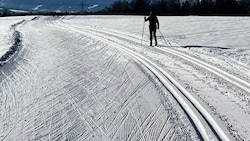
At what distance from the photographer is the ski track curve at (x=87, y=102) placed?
26.0 feet

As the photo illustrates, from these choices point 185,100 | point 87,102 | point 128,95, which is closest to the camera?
point 185,100

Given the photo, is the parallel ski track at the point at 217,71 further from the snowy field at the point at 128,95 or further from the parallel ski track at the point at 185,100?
the parallel ski track at the point at 185,100

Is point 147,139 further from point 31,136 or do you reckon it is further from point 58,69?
point 58,69

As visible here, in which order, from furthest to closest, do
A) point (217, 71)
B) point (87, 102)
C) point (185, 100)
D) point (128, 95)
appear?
1. point (217, 71)
2. point (128, 95)
3. point (87, 102)
4. point (185, 100)

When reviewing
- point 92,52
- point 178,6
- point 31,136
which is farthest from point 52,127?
point 178,6

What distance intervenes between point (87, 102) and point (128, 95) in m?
1.12

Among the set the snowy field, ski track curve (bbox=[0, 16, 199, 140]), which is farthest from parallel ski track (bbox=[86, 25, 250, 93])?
ski track curve (bbox=[0, 16, 199, 140])

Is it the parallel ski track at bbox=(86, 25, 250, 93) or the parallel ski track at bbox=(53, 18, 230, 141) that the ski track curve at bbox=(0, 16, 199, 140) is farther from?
the parallel ski track at bbox=(86, 25, 250, 93)

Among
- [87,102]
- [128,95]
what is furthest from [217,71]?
[87,102]

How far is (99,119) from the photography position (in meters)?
8.66

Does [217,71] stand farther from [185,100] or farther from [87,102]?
[87,102]

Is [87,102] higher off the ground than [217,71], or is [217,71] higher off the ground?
[217,71]

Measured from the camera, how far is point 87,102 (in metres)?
10.0

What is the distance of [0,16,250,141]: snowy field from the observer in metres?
7.91
